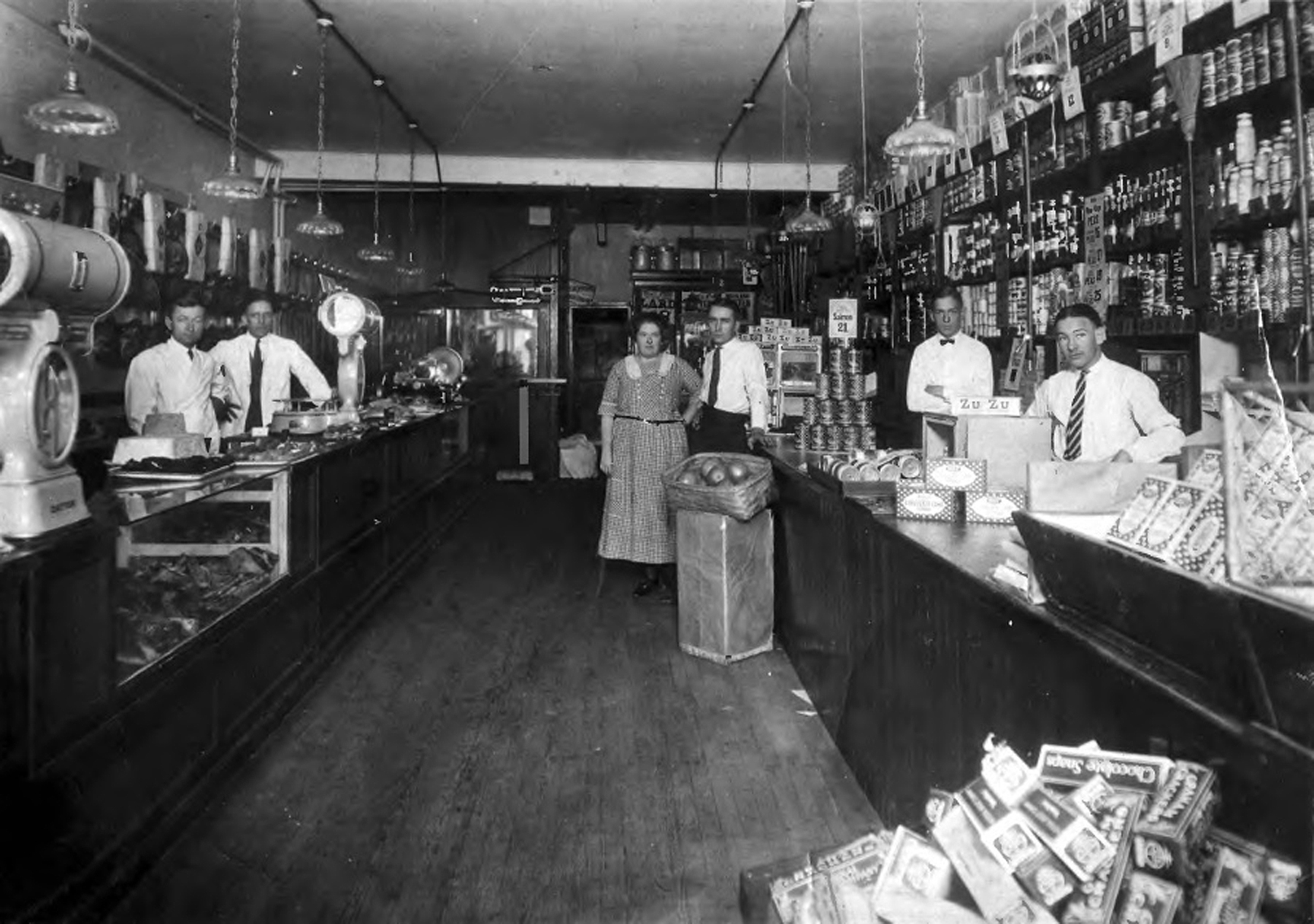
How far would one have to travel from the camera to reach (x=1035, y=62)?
16.9ft

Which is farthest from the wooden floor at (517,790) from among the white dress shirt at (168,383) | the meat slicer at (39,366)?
the white dress shirt at (168,383)

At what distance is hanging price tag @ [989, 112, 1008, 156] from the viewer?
571 centimetres

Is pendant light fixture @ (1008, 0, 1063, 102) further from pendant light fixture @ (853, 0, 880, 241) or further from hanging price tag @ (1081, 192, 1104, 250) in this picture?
pendant light fixture @ (853, 0, 880, 241)

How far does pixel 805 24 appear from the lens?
6129mm

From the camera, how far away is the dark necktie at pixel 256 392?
677 cm

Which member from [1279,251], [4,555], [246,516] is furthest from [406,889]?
[1279,251]

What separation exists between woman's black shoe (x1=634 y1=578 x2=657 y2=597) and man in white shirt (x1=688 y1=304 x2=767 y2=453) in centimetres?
91

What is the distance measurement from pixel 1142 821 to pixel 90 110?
5064 mm

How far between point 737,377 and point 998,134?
6.85 feet

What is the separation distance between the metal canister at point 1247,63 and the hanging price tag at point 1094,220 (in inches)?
43.9

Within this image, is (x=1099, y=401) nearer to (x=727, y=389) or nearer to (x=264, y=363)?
(x=727, y=389)

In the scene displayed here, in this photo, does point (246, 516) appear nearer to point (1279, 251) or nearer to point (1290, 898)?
point (1290, 898)

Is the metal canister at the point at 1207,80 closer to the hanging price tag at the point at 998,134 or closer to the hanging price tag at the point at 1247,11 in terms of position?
the hanging price tag at the point at 1247,11

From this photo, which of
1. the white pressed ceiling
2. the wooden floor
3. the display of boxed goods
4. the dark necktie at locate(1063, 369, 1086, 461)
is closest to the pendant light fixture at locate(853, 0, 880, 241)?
the white pressed ceiling
